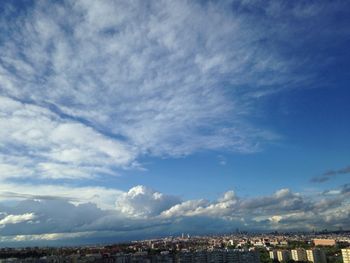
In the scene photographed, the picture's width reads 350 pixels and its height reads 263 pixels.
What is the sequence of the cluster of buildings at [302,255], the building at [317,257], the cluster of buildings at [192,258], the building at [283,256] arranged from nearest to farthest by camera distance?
the cluster of buildings at [192,258]
the building at [317,257]
the cluster of buildings at [302,255]
the building at [283,256]

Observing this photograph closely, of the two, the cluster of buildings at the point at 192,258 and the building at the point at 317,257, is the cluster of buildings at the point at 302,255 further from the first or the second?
the cluster of buildings at the point at 192,258

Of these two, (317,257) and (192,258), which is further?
(317,257)

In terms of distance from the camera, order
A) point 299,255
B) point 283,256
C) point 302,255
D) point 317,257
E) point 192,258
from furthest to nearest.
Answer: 1. point 283,256
2. point 299,255
3. point 302,255
4. point 317,257
5. point 192,258

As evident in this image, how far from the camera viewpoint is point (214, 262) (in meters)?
135

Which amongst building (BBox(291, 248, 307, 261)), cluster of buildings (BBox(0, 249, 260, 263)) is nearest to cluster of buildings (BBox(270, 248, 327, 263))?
building (BBox(291, 248, 307, 261))

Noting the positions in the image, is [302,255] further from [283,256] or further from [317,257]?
[317,257]

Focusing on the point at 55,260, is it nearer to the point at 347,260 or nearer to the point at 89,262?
the point at 89,262

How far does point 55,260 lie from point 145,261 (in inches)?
1178

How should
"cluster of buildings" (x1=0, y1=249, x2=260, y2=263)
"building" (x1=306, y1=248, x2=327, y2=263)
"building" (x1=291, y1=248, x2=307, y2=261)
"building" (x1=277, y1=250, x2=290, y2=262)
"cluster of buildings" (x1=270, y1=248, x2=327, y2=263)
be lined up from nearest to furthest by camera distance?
"cluster of buildings" (x1=0, y1=249, x2=260, y2=263)
"building" (x1=306, y1=248, x2=327, y2=263)
"cluster of buildings" (x1=270, y1=248, x2=327, y2=263)
"building" (x1=291, y1=248, x2=307, y2=261)
"building" (x1=277, y1=250, x2=290, y2=262)

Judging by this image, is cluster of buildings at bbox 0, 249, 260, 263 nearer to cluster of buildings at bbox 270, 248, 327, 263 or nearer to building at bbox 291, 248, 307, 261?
cluster of buildings at bbox 270, 248, 327, 263

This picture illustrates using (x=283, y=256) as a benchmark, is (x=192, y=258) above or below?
above

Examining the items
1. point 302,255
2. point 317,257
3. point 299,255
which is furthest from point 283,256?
point 317,257

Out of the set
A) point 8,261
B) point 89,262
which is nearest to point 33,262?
point 8,261

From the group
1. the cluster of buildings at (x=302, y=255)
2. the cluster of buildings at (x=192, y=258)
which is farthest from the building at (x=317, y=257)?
the cluster of buildings at (x=192, y=258)
